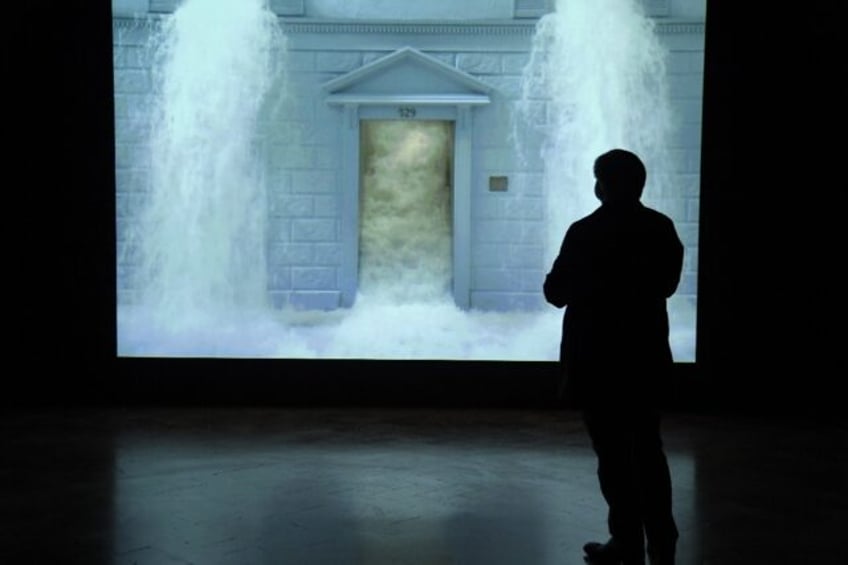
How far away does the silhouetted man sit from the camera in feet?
11.4

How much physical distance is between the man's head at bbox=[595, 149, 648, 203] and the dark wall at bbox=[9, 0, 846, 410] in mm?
3837

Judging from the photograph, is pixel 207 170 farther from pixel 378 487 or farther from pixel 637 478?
pixel 637 478

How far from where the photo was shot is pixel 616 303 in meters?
3.51

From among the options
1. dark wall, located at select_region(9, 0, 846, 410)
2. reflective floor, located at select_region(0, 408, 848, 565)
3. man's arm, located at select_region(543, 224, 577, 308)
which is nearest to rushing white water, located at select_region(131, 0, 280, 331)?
dark wall, located at select_region(9, 0, 846, 410)

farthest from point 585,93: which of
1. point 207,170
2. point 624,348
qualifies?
point 624,348

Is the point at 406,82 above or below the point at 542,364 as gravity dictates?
above

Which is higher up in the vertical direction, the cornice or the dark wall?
the cornice

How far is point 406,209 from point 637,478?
4.44m

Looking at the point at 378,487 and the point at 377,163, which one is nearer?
the point at 378,487

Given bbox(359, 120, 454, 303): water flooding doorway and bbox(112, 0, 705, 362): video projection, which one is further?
bbox(359, 120, 454, 303): water flooding doorway

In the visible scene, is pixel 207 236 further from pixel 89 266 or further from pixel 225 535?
pixel 225 535

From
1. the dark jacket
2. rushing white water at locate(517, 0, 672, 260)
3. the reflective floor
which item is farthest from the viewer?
rushing white water at locate(517, 0, 672, 260)

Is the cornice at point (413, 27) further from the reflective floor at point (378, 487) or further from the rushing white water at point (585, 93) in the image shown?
the reflective floor at point (378, 487)

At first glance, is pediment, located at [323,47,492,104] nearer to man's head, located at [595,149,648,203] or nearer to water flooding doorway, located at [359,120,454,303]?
water flooding doorway, located at [359,120,454,303]
